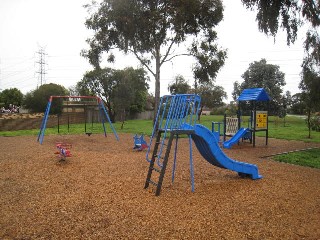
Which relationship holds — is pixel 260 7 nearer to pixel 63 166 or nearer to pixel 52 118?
pixel 63 166

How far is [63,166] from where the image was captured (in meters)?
8.84

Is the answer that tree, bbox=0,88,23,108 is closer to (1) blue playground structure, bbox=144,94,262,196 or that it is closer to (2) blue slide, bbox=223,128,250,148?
(2) blue slide, bbox=223,128,250,148

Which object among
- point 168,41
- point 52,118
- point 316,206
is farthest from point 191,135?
point 52,118

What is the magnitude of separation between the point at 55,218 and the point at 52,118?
922 inches

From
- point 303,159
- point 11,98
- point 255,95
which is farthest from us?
point 11,98

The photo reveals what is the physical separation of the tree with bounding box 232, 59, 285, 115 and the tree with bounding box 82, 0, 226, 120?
2836cm

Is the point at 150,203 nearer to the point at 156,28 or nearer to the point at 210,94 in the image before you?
the point at 156,28

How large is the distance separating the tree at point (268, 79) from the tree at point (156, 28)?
28.4 m

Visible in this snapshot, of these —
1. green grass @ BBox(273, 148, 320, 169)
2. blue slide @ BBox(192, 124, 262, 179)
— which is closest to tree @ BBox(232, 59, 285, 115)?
green grass @ BBox(273, 148, 320, 169)

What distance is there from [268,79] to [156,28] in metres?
32.8

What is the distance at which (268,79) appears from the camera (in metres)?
45.8

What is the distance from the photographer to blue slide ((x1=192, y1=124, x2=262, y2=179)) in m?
6.56

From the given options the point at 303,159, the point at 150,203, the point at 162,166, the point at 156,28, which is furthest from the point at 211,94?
the point at 150,203

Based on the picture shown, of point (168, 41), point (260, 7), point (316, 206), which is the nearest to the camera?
point (316, 206)
